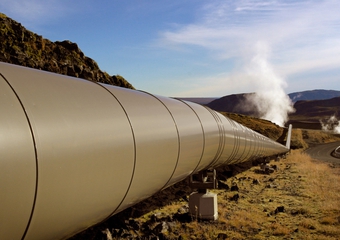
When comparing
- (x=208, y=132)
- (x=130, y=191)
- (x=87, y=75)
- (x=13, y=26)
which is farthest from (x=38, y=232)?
(x=13, y=26)

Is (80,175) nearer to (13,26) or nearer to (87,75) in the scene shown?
(87,75)

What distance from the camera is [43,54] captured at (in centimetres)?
3133

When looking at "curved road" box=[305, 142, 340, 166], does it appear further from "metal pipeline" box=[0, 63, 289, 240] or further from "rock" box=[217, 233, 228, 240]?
"metal pipeline" box=[0, 63, 289, 240]

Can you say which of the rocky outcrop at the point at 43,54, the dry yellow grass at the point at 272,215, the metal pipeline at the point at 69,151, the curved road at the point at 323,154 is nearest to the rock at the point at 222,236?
the dry yellow grass at the point at 272,215

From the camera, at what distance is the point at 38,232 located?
301 centimetres

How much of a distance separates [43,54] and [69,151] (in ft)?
103

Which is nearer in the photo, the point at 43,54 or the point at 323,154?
the point at 43,54

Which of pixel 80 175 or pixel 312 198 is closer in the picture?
pixel 80 175

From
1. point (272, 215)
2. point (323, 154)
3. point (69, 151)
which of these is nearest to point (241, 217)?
point (272, 215)

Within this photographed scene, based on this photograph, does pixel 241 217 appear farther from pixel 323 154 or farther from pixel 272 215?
pixel 323 154

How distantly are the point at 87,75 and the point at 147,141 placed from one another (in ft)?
82.4

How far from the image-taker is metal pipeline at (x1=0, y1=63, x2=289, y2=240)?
2.63 m

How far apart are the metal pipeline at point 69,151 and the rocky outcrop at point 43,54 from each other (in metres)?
22.7

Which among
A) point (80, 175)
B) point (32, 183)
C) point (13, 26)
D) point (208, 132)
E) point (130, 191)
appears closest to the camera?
point (32, 183)
